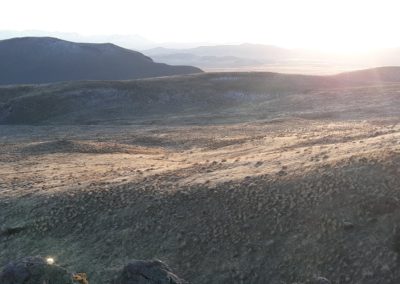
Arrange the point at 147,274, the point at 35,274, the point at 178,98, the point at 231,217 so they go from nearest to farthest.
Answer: the point at 35,274
the point at 147,274
the point at 231,217
the point at 178,98

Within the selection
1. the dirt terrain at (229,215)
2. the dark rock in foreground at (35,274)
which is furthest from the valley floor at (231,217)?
the dark rock in foreground at (35,274)

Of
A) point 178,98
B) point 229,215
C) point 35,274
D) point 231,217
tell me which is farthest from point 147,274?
point 178,98

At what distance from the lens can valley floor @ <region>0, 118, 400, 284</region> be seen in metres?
19.9

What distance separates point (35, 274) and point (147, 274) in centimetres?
304

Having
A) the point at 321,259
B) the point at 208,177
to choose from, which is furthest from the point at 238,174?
the point at 321,259

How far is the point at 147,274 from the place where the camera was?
15.0 m

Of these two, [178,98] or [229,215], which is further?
[178,98]

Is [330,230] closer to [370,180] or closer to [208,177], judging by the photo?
[370,180]

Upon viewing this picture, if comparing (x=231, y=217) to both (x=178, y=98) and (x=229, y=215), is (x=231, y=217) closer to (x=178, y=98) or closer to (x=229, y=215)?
(x=229, y=215)

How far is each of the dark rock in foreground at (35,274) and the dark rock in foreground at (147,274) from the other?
5.27 ft

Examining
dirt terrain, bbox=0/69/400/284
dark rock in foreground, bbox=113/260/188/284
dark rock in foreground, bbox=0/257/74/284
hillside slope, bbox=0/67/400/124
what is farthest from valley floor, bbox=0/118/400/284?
hillside slope, bbox=0/67/400/124

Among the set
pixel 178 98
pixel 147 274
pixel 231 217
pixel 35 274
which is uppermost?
pixel 35 274

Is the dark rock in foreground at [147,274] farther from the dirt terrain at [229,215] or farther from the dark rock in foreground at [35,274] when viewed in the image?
the dirt terrain at [229,215]

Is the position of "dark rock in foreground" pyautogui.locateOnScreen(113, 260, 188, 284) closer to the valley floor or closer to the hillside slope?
the valley floor
